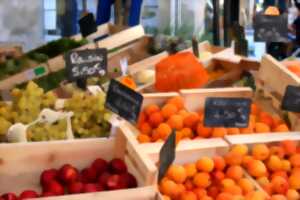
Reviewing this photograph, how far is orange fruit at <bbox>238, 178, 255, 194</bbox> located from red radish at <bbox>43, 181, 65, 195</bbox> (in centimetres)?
56

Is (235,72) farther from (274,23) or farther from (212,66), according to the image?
(274,23)

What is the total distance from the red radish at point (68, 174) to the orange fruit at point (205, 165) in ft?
1.30

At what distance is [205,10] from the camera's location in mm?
6891

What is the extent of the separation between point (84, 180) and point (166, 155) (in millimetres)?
292

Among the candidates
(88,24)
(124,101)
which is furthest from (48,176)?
(88,24)

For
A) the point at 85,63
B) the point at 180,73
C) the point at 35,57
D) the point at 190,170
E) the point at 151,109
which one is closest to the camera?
the point at 190,170

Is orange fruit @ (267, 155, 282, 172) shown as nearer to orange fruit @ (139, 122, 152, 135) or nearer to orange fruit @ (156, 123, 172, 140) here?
orange fruit @ (156, 123, 172, 140)

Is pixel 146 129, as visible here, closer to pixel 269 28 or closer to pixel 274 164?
pixel 274 164

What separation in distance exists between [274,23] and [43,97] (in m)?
1.75

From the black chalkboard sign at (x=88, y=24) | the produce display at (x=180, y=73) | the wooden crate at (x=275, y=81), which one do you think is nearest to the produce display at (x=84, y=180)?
the wooden crate at (x=275, y=81)

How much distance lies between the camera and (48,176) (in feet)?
5.54

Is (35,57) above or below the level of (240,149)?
above

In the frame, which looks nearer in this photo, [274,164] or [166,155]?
[166,155]

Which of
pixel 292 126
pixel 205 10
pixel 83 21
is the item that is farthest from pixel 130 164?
pixel 205 10
